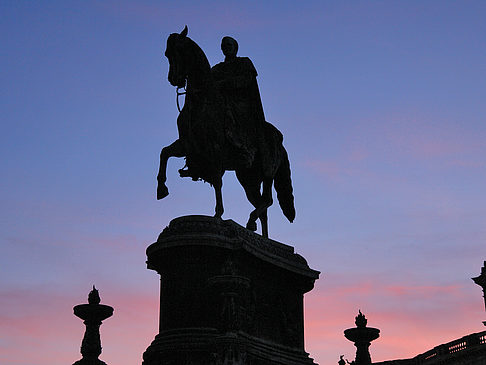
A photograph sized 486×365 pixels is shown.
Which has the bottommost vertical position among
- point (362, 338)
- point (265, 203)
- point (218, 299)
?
point (218, 299)

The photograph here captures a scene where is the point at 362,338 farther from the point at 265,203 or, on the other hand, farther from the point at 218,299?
the point at 218,299

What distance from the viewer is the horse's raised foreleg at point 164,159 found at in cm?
2298

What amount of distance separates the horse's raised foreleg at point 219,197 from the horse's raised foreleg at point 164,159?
1.06 meters

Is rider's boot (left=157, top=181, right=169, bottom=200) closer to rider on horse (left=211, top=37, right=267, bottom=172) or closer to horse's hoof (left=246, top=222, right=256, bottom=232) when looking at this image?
rider on horse (left=211, top=37, right=267, bottom=172)

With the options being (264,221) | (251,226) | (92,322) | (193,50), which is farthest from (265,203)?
(92,322)

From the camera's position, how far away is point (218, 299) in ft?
68.3

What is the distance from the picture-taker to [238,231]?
21.6 m

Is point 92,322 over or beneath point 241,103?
beneath

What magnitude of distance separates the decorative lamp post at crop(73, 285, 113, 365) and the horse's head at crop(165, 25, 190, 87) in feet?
17.6

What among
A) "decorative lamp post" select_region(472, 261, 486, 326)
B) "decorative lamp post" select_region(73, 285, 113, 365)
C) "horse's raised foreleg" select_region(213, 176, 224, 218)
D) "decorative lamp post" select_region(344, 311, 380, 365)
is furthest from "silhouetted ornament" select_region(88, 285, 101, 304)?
"decorative lamp post" select_region(472, 261, 486, 326)

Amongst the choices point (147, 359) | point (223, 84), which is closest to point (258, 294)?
point (147, 359)

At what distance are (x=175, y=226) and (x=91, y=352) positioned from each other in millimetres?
3723

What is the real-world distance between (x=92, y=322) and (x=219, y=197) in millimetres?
4121

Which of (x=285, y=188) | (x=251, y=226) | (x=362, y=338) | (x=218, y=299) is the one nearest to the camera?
(x=218, y=299)
